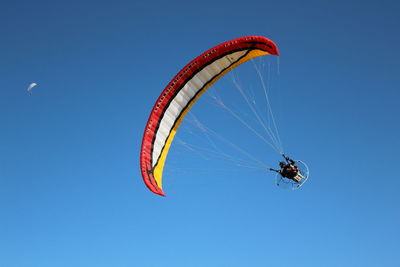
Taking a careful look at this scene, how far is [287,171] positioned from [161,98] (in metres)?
7.30

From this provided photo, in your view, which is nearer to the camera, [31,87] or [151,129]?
[151,129]

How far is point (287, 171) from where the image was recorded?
923 inches

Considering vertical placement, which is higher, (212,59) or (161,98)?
(212,59)

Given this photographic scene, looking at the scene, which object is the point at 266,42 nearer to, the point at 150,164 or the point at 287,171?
the point at 287,171

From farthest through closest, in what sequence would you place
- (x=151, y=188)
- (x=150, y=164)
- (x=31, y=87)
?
(x=31, y=87) → (x=150, y=164) → (x=151, y=188)

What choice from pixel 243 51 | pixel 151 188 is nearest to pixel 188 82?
pixel 243 51

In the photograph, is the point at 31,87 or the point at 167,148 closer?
the point at 167,148

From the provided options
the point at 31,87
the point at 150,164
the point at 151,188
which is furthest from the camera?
the point at 31,87

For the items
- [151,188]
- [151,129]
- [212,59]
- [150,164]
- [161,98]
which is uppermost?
[212,59]

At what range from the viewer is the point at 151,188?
2158 cm

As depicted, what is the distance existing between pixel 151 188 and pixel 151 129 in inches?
140

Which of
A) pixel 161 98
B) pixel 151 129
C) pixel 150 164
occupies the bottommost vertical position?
pixel 150 164

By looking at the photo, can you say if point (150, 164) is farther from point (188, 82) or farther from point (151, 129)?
point (188, 82)

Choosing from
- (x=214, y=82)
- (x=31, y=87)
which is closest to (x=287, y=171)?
(x=214, y=82)
